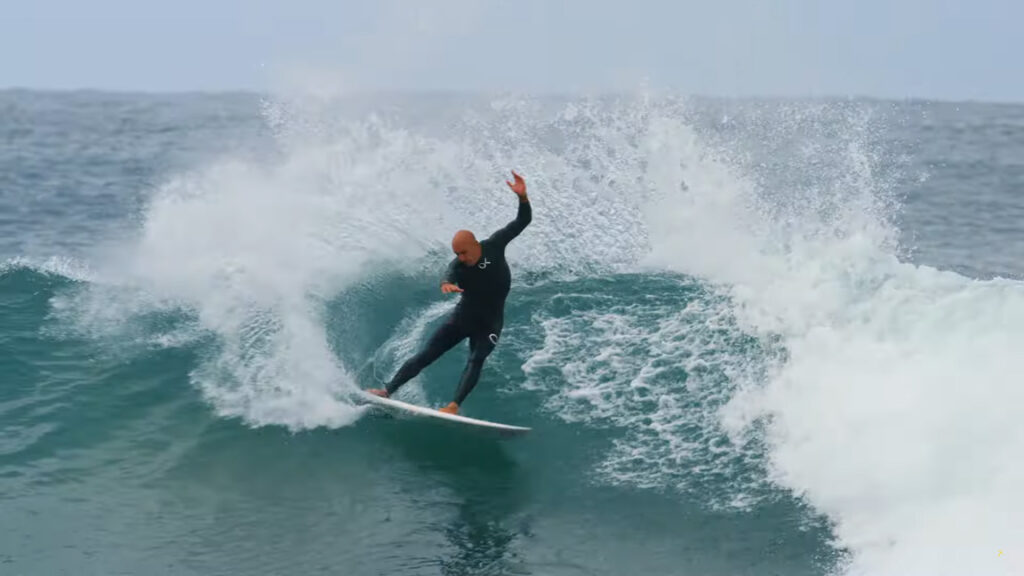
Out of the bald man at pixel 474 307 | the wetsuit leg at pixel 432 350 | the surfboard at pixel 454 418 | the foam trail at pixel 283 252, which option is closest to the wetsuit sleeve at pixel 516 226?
the bald man at pixel 474 307

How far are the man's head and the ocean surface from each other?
1.49m

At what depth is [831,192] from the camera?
13.2m

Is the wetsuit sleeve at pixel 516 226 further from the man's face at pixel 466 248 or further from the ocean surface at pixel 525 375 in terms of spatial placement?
the ocean surface at pixel 525 375

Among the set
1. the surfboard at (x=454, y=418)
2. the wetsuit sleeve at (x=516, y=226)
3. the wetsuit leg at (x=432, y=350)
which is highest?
the wetsuit sleeve at (x=516, y=226)

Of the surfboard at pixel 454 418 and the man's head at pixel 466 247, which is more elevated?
the man's head at pixel 466 247

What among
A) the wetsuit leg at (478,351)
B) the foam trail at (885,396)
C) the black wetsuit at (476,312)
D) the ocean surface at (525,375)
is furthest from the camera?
the wetsuit leg at (478,351)

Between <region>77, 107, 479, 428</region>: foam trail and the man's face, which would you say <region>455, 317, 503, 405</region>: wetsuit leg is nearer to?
the man's face

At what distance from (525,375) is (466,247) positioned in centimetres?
191

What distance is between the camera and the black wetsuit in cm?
986

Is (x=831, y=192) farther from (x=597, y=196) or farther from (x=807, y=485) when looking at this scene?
(x=807, y=485)

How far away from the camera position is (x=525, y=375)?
10961 mm

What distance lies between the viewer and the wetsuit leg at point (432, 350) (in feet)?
33.3

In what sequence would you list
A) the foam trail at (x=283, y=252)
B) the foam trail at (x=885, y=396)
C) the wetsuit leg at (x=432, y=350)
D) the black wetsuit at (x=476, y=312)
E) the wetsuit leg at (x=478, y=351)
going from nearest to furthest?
the foam trail at (x=885, y=396), the black wetsuit at (x=476, y=312), the wetsuit leg at (x=478, y=351), the wetsuit leg at (x=432, y=350), the foam trail at (x=283, y=252)

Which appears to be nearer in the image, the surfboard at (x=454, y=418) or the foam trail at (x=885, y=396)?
the foam trail at (x=885, y=396)
